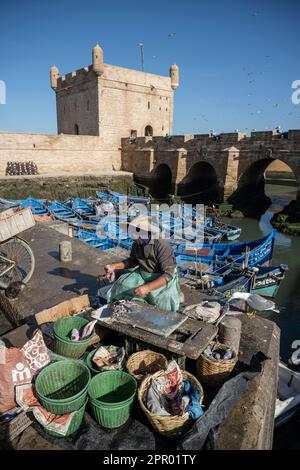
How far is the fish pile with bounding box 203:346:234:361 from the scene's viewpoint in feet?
9.82

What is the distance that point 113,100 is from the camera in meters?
28.7

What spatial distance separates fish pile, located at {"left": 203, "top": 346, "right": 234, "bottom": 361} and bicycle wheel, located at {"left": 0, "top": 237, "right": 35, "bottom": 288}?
3844 millimetres

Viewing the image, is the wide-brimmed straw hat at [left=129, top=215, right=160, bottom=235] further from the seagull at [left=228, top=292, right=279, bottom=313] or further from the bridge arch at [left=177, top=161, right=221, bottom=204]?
the bridge arch at [left=177, top=161, right=221, bottom=204]

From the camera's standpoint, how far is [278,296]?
1107 cm

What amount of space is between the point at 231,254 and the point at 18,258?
353 inches

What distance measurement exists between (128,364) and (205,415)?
0.91 m

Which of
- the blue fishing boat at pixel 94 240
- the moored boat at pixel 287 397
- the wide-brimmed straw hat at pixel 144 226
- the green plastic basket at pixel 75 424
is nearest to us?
the green plastic basket at pixel 75 424

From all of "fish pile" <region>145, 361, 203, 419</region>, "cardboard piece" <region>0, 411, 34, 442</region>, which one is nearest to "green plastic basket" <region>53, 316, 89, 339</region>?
"cardboard piece" <region>0, 411, 34, 442</region>

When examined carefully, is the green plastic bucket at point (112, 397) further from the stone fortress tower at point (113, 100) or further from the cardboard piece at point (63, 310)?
the stone fortress tower at point (113, 100)

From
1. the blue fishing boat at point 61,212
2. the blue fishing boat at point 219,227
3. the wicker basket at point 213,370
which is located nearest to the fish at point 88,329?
the wicker basket at point 213,370

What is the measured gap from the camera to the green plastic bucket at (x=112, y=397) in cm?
252

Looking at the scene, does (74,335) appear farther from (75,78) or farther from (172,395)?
(75,78)

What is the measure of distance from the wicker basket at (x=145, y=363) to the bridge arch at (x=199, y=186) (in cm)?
2207
